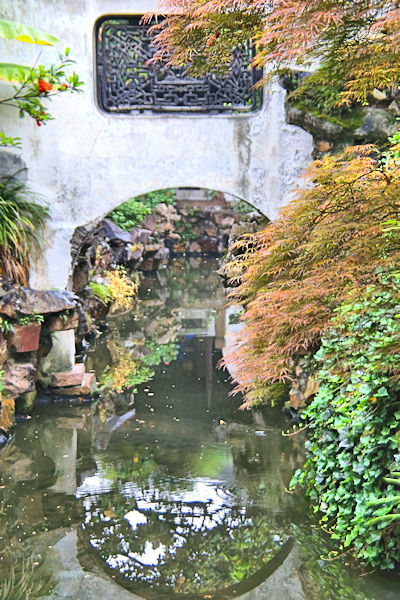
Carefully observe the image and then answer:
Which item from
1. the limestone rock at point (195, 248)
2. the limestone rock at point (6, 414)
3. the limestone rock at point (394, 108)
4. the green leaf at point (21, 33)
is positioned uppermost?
the green leaf at point (21, 33)

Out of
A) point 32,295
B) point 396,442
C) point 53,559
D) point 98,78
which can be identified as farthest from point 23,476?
point 98,78

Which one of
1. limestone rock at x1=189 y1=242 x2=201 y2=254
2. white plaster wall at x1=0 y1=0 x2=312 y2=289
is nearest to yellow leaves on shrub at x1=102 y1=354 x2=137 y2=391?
white plaster wall at x1=0 y1=0 x2=312 y2=289

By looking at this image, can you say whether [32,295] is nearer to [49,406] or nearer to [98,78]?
[49,406]

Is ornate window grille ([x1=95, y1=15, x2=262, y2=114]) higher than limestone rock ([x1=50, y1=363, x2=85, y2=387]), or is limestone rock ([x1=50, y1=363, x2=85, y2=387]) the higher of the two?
ornate window grille ([x1=95, y1=15, x2=262, y2=114])

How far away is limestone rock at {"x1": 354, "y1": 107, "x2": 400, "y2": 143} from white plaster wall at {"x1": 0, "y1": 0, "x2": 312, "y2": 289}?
28.1 inches

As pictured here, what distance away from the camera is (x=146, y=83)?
8180 millimetres

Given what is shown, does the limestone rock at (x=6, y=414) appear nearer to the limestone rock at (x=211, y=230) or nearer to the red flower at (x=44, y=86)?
the red flower at (x=44, y=86)

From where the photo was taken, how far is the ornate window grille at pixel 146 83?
8.10 meters

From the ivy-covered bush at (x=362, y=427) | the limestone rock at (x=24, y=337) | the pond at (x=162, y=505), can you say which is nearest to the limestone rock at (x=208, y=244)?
the pond at (x=162, y=505)

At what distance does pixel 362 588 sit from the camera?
4301 mm

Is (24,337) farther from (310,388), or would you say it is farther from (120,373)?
(310,388)

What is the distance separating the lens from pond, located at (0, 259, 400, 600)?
4.71 m

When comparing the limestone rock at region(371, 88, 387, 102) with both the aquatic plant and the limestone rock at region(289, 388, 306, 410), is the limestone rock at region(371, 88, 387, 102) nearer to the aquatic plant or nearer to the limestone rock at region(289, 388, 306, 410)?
the limestone rock at region(289, 388, 306, 410)

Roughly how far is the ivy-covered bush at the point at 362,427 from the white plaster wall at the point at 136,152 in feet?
11.8
